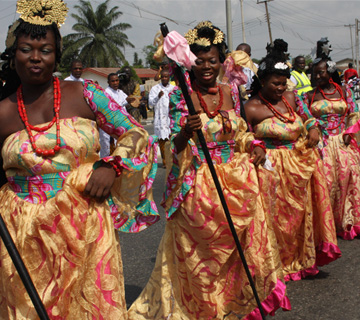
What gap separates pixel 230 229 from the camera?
357cm

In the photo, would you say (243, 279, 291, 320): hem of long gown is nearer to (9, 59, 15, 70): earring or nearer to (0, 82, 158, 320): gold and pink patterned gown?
(0, 82, 158, 320): gold and pink patterned gown

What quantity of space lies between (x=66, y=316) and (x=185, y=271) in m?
1.26

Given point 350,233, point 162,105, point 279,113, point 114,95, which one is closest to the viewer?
point 279,113

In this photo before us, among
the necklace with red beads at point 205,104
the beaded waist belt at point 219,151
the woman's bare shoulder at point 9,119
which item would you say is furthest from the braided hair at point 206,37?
the woman's bare shoulder at point 9,119

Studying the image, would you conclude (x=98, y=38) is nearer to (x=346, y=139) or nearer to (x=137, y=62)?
(x=137, y=62)

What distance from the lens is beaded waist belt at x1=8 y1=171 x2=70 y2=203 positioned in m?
2.74

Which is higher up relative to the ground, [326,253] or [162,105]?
[162,105]

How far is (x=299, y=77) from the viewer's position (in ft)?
31.5

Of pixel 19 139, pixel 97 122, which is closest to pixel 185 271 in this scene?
pixel 97 122

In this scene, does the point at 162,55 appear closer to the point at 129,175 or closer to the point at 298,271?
the point at 129,175

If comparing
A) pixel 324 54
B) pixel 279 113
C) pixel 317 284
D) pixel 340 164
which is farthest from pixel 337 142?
pixel 317 284

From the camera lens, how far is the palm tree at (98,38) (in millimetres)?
52219

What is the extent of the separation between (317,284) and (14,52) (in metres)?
3.34

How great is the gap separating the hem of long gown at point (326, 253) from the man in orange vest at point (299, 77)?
15.9ft
